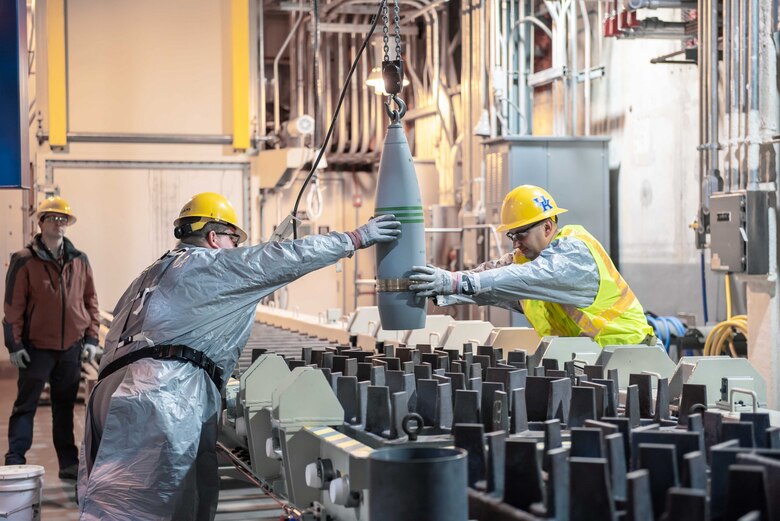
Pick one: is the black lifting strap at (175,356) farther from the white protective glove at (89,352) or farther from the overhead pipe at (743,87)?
the overhead pipe at (743,87)

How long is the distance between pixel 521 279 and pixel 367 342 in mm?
1389

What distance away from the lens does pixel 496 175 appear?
8.02m

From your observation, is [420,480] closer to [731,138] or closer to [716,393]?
[716,393]

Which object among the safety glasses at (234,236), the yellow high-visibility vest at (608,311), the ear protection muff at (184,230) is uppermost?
the ear protection muff at (184,230)

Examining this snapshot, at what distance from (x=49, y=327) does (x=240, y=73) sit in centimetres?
345

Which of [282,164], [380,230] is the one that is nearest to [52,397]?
[380,230]

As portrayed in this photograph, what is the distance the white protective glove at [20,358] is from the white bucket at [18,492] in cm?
150

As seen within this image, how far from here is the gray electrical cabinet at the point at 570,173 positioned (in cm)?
773

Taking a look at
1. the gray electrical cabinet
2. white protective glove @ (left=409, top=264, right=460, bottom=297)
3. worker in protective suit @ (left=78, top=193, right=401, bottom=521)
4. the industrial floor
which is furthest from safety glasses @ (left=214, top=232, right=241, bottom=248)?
the gray electrical cabinet

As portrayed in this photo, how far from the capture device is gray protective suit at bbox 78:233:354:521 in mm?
3000

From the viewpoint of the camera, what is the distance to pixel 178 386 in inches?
120

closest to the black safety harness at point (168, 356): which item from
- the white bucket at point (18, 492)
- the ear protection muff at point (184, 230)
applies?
the ear protection muff at point (184, 230)

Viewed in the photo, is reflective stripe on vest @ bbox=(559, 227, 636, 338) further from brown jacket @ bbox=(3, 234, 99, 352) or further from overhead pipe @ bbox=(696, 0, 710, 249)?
brown jacket @ bbox=(3, 234, 99, 352)

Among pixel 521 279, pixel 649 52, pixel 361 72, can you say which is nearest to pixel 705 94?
pixel 649 52
